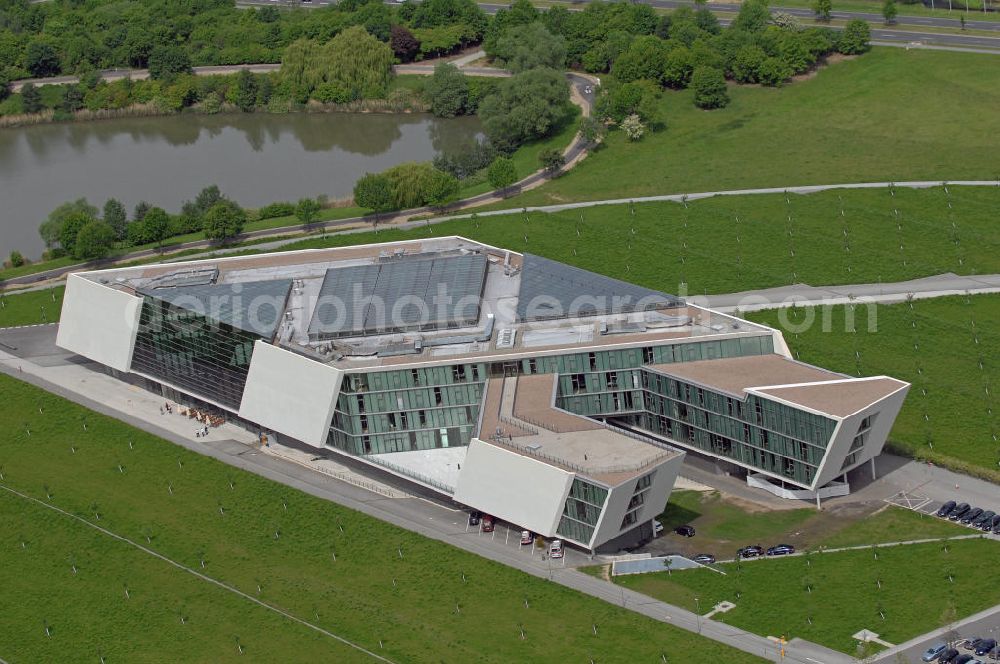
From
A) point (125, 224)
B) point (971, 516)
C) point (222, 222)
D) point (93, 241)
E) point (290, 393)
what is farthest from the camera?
point (125, 224)

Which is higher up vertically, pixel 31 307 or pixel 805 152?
pixel 805 152

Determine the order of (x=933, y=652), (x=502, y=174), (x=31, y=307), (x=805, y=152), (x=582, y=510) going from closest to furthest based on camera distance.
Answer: (x=933, y=652) < (x=582, y=510) < (x=31, y=307) < (x=502, y=174) < (x=805, y=152)

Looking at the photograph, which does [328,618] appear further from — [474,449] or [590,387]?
[590,387]

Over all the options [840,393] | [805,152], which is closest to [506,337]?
[840,393]

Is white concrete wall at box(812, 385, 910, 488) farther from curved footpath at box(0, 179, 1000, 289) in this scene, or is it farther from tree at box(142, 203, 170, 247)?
tree at box(142, 203, 170, 247)

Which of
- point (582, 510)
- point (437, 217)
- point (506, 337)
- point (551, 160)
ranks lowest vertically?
point (582, 510)

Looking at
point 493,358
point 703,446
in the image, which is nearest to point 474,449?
point 493,358

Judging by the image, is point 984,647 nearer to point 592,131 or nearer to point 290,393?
point 290,393

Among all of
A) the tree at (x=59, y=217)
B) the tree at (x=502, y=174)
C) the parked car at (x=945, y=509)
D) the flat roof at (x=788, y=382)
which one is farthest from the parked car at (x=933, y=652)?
the tree at (x=59, y=217)
